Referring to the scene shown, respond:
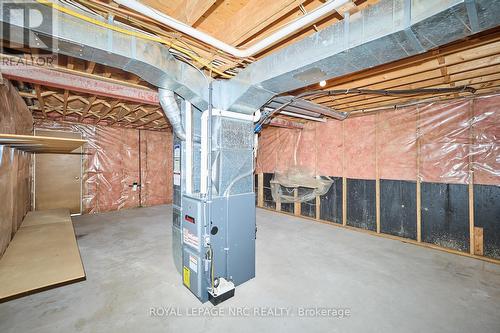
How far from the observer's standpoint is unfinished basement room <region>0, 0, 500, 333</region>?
4.98 ft

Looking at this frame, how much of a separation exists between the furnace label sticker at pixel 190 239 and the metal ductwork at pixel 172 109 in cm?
105

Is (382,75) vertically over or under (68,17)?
over

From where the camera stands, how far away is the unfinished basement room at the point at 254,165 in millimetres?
1517

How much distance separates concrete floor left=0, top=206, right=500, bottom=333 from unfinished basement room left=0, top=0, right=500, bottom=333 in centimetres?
2

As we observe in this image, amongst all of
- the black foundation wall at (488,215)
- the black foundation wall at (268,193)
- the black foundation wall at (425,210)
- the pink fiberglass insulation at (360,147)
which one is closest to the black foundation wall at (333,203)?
the black foundation wall at (425,210)

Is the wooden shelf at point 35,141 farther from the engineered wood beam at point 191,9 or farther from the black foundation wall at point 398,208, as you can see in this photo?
the black foundation wall at point 398,208

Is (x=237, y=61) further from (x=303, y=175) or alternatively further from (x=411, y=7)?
(x=303, y=175)

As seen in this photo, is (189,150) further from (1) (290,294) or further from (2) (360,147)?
(2) (360,147)

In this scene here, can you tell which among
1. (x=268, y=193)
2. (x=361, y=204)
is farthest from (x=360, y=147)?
(x=268, y=193)

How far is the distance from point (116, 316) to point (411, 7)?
3099mm

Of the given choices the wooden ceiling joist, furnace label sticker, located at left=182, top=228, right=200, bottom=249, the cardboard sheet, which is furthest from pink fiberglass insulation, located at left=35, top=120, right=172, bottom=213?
the wooden ceiling joist

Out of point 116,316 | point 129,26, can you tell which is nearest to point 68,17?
point 129,26

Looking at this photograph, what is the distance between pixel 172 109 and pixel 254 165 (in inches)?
43.2

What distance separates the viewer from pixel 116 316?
2.00 metres
